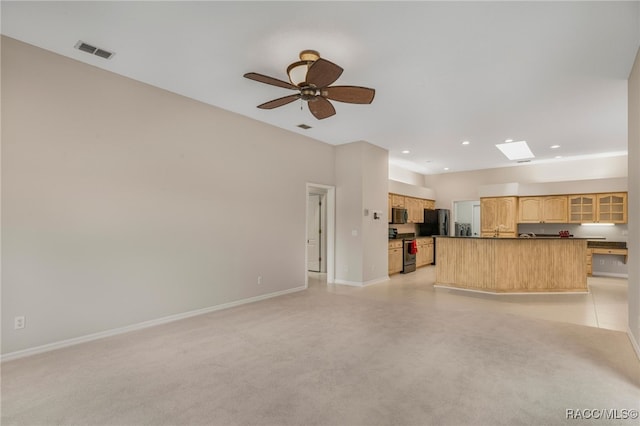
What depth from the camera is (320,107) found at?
372 centimetres

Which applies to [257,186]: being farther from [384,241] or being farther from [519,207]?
[519,207]

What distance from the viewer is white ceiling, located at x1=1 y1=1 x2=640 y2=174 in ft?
8.89

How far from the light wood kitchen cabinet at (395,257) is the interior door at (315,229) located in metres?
1.80

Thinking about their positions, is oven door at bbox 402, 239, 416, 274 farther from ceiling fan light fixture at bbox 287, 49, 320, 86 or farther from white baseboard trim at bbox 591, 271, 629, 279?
ceiling fan light fixture at bbox 287, 49, 320, 86

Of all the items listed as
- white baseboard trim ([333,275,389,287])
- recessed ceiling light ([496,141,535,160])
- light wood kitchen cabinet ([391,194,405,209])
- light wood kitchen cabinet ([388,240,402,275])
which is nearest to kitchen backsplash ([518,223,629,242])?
recessed ceiling light ([496,141,535,160])

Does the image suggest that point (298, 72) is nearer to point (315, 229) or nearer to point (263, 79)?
point (263, 79)

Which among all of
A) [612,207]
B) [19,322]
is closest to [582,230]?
[612,207]

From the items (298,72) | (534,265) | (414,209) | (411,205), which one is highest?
(298,72)

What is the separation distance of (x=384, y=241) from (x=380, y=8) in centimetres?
549

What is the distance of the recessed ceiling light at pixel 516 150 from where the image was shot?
7054 mm

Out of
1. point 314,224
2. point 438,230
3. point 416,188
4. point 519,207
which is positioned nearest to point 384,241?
point 314,224

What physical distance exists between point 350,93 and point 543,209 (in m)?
7.94

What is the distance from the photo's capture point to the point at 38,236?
3.25 metres

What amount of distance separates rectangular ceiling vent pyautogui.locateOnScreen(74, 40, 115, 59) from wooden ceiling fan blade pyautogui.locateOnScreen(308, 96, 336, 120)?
2.19 m
